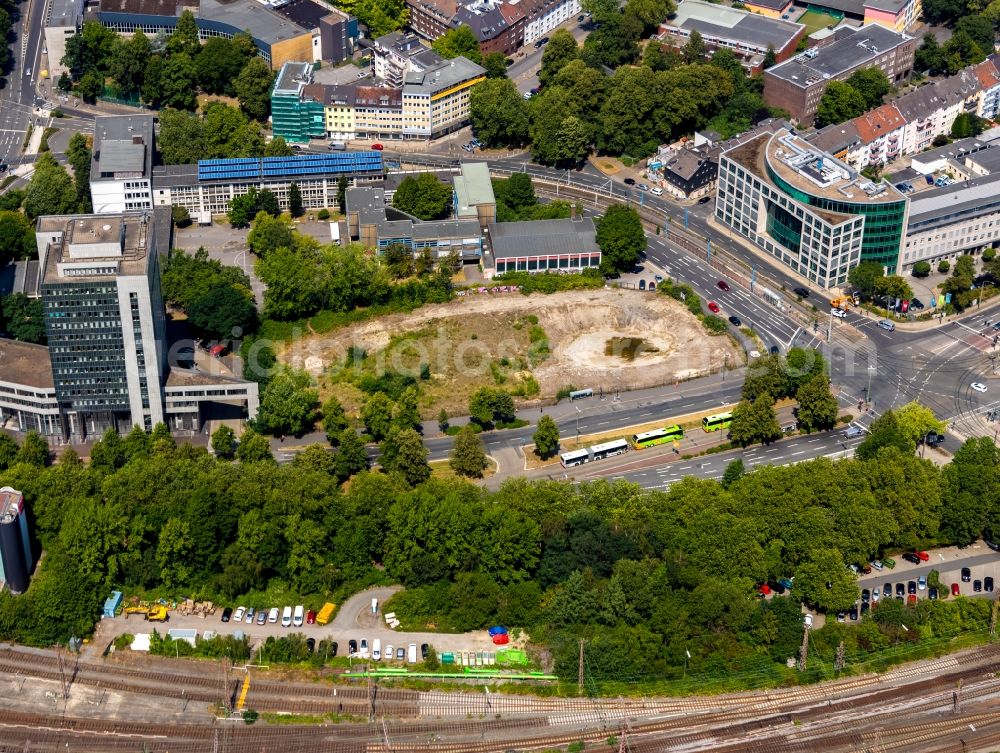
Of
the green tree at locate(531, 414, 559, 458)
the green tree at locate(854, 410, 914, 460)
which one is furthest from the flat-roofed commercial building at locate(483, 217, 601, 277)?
the green tree at locate(854, 410, 914, 460)

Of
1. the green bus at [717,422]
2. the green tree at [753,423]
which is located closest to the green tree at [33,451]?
the green bus at [717,422]

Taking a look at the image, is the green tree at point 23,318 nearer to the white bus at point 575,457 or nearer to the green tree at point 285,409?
the green tree at point 285,409

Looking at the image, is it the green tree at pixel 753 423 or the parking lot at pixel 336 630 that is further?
the green tree at pixel 753 423

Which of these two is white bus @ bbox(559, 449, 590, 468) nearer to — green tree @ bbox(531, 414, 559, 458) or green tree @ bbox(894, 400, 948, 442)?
green tree @ bbox(531, 414, 559, 458)

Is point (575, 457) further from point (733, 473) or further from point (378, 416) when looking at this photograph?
point (378, 416)

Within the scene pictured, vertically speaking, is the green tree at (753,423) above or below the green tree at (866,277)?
below

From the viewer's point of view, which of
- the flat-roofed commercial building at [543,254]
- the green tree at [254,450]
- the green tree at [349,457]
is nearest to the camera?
the green tree at [349,457]

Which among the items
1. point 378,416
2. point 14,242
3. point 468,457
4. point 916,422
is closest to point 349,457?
point 378,416

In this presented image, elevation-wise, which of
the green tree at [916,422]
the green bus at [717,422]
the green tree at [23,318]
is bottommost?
the green bus at [717,422]
